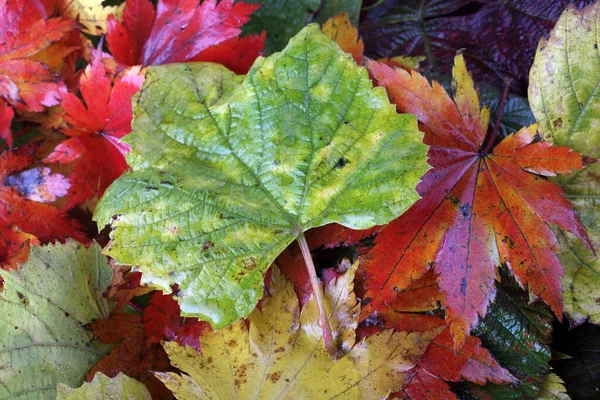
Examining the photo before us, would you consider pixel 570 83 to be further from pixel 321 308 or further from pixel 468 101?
pixel 321 308

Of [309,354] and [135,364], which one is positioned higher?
[309,354]

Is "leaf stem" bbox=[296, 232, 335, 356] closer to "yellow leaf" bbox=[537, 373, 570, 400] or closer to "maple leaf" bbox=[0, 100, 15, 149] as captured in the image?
"yellow leaf" bbox=[537, 373, 570, 400]

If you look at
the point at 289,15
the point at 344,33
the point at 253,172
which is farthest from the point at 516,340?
the point at 289,15

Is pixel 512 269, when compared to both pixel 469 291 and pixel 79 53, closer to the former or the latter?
pixel 469 291

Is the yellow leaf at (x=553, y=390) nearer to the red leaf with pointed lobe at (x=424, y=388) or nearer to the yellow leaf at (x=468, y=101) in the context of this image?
the red leaf with pointed lobe at (x=424, y=388)

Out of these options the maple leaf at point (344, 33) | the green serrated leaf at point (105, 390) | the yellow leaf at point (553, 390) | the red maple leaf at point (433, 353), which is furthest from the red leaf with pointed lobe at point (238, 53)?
the yellow leaf at point (553, 390)

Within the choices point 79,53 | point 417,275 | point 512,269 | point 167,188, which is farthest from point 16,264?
point 512,269
